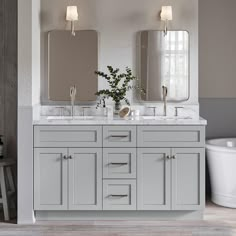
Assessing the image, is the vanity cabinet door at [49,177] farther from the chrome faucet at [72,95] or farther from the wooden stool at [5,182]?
the chrome faucet at [72,95]

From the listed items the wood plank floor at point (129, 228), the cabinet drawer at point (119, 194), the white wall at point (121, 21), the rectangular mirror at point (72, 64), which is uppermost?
the white wall at point (121, 21)

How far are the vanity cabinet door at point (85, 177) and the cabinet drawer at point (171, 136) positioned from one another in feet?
1.23

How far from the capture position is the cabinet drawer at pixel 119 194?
14.5 ft

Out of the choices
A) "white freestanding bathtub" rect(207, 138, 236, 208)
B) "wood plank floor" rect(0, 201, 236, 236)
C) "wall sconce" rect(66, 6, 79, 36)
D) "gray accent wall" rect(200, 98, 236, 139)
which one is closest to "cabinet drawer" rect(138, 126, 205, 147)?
"white freestanding bathtub" rect(207, 138, 236, 208)


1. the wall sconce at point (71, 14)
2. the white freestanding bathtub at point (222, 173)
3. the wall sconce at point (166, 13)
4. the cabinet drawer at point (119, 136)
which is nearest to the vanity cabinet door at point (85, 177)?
the cabinet drawer at point (119, 136)

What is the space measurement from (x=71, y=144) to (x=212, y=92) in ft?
5.57

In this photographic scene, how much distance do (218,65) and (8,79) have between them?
6.61ft

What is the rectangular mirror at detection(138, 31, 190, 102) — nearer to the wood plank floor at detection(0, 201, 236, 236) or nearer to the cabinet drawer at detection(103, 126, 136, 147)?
the cabinet drawer at detection(103, 126, 136, 147)

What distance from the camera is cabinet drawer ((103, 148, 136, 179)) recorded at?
4395mm

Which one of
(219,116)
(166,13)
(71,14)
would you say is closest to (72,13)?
(71,14)

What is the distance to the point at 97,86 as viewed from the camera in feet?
16.3

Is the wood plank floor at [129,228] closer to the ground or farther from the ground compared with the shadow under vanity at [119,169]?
closer to the ground

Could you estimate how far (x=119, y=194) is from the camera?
442 cm

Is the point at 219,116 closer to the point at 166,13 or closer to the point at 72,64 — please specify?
the point at 166,13
